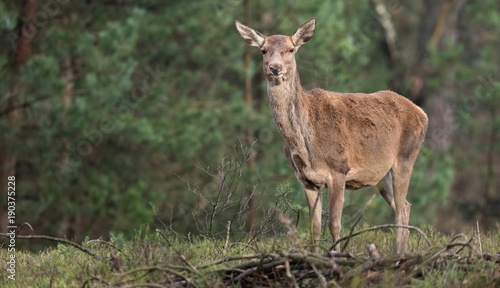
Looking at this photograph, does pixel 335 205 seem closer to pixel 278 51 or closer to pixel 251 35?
pixel 278 51

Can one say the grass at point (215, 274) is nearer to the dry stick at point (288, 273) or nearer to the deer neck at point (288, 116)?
the dry stick at point (288, 273)

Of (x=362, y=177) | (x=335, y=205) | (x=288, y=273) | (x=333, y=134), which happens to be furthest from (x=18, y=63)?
(x=288, y=273)

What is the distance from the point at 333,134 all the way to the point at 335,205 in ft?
2.34

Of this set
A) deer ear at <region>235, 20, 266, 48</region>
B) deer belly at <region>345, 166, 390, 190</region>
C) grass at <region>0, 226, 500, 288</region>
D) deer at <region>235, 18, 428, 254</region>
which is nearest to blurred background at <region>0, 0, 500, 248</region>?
deer at <region>235, 18, 428, 254</region>

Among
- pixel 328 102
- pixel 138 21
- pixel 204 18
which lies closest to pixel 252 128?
pixel 204 18

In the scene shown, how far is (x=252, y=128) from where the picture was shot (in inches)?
627

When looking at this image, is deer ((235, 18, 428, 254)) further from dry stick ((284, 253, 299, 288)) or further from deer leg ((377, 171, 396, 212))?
dry stick ((284, 253, 299, 288))

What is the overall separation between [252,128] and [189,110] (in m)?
1.50

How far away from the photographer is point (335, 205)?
261 inches

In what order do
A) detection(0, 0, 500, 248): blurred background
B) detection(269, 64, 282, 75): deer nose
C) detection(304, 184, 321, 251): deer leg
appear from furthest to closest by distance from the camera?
detection(0, 0, 500, 248): blurred background < detection(304, 184, 321, 251): deer leg < detection(269, 64, 282, 75): deer nose

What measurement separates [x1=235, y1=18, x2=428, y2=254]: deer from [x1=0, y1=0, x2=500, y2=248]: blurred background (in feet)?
13.6

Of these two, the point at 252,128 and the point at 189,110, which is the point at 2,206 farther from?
the point at 252,128

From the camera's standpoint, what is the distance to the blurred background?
13.2 metres

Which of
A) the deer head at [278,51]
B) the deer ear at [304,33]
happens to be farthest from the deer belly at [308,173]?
the deer ear at [304,33]
